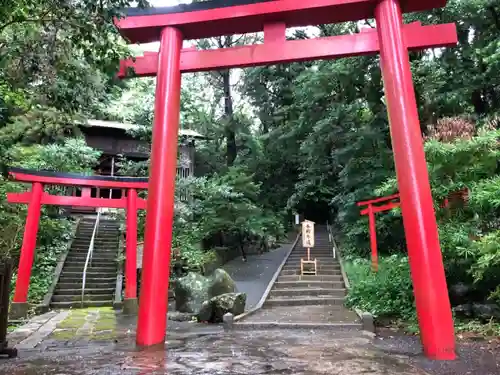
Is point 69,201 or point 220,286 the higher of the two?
point 69,201

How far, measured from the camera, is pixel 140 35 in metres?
6.27

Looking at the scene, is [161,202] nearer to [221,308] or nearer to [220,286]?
[221,308]

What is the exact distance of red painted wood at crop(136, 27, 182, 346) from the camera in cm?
532

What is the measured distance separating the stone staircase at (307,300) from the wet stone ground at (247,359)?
239cm

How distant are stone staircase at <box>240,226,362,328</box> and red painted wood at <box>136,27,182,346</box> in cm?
355

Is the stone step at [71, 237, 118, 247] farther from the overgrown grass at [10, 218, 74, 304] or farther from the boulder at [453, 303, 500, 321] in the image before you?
the boulder at [453, 303, 500, 321]

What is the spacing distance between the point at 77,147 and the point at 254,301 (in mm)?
9391

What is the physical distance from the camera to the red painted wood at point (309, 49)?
18.5 feet

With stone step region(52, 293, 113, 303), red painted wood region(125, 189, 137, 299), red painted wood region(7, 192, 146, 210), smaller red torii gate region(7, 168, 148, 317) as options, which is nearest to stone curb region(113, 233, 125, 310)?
stone step region(52, 293, 113, 303)

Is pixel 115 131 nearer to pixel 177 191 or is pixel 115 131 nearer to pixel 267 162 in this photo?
pixel 177 191

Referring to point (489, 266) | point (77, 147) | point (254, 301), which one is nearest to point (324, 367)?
point (489, 266)

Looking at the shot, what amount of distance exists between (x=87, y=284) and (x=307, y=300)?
7.16 m

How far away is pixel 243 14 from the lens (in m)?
5.83

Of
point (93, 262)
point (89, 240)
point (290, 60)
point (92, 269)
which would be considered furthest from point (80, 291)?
point (290, 60)
